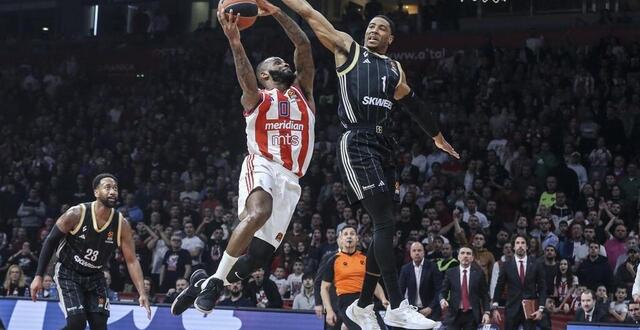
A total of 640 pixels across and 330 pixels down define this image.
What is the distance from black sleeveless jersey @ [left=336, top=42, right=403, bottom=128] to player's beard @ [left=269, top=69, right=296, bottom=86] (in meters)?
0.52

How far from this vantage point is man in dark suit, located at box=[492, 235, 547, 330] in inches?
575

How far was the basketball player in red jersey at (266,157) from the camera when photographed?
8523 millimetres

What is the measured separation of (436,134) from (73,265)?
14.9ft

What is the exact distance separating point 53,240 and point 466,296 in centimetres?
595

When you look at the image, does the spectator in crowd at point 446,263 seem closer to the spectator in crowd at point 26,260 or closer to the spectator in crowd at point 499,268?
the spectator in crowd at point 499,268

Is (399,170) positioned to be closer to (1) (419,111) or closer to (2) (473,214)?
(2) (473,214)

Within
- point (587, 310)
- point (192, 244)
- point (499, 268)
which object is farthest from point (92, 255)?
point (192, 244)

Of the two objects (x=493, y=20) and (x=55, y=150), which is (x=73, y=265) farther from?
(x=493, y=20)

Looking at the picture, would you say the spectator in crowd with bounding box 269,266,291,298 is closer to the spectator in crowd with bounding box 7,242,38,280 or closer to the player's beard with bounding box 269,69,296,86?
the spectator in crowd with bounding box 7,242,38,280

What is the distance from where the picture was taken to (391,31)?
8938mm

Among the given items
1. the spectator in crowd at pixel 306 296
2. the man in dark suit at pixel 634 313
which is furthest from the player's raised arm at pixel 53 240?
the man in dark suit at pixel 634 313

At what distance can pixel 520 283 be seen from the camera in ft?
48.3

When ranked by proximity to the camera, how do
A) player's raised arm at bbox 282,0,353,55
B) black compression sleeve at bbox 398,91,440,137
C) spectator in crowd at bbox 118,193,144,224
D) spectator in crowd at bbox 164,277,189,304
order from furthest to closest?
spectator in crowd at bbox 118,193,144,224 → spectator in crowd at bbox 164,277,189,304 → black compression sleeve at bbox 398,91,440,137 → player's raised arm at bbox 282,0,353,55

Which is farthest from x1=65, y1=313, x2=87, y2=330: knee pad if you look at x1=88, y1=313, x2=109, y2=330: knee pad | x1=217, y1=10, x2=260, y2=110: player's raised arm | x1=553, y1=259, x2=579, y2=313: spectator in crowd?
x1=553, y1=259, x2=579, y2=313: spectator in crowd
